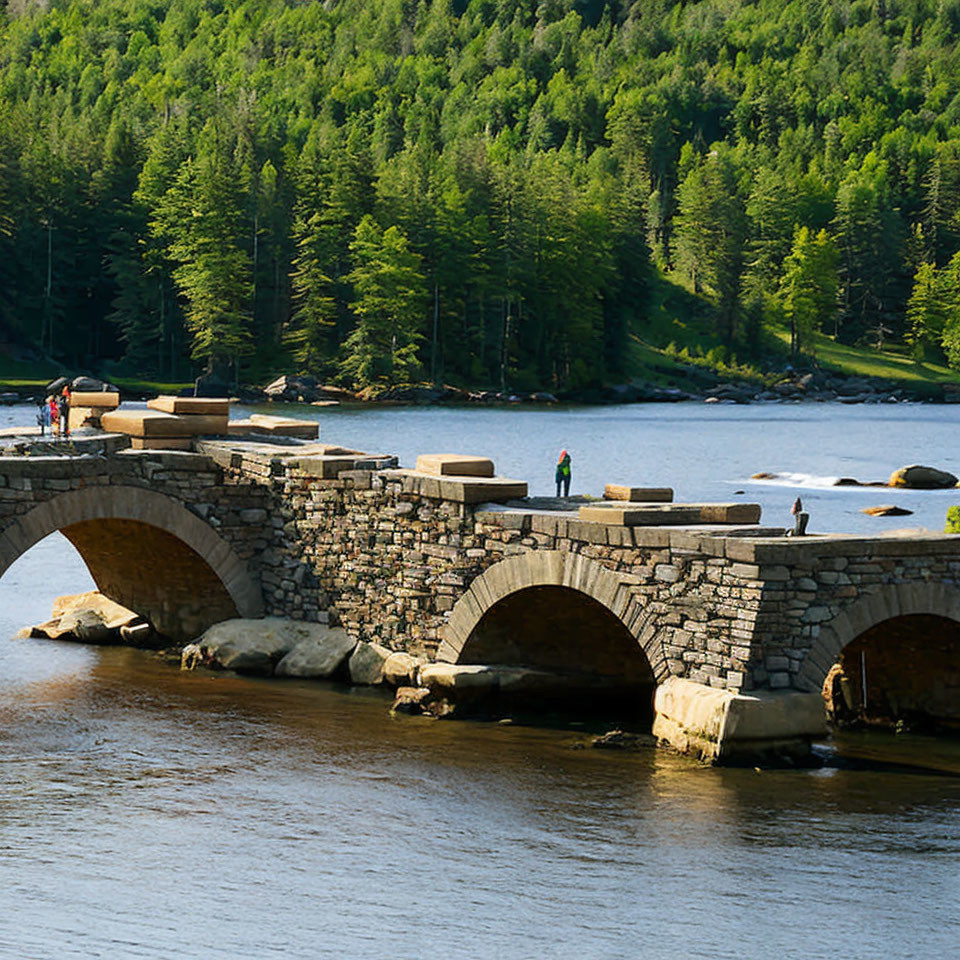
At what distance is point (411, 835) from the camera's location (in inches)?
797

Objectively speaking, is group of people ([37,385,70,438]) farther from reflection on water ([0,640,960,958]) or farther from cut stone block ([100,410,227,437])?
reflection on water ([0,640,960,958])

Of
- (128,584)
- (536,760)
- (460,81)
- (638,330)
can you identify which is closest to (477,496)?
(536,760)

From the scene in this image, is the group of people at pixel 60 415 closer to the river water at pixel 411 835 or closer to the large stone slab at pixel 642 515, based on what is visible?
the river water at pixel 411 835

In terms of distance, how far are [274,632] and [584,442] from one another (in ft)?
164

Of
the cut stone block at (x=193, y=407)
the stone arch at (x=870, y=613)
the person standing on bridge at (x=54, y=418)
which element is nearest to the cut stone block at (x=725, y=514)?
the stone arch at (x=870, y=613)

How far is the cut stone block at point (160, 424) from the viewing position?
1138 inches

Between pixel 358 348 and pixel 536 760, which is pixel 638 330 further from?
pixel 536 760

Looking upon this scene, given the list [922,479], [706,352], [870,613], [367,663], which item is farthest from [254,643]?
[706,352]

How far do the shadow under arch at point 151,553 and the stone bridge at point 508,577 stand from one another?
0.11 ft

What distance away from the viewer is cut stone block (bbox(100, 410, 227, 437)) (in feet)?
94.8

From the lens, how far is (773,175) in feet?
484

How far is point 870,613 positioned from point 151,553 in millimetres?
12769

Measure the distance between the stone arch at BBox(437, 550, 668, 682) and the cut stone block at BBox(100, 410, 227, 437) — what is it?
6.39 meters

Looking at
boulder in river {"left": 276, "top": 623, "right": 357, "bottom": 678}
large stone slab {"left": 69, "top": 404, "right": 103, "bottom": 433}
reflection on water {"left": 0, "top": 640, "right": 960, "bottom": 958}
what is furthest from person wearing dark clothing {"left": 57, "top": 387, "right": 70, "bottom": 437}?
reflection on water {"left": 0, "top": 640, "right": 960, "bottom": 958}
